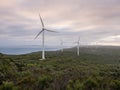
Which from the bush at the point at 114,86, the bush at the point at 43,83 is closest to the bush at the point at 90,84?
the bush at the point at 114,86

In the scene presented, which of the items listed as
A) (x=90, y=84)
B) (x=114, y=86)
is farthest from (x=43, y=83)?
(x=114, y=86)

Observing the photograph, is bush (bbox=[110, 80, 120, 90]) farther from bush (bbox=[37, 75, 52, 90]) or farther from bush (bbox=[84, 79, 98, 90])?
bush (bbox=[37, 75, 52, 90])

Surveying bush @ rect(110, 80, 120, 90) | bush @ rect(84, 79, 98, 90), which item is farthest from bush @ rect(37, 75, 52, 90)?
bush @ rect(110, 80, 120, 90)

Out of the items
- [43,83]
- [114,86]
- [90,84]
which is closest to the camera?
[114,86]

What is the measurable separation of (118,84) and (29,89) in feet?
19.2

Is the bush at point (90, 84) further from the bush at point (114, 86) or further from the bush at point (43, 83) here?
the bush at point (43, 83)

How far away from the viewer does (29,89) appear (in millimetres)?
13633

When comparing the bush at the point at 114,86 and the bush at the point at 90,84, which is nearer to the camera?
the bush at the point at 90,84

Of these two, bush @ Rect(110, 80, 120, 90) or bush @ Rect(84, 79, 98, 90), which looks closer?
bush @ Rect(84, 79, 98, 90)

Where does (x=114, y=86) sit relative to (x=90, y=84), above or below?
below

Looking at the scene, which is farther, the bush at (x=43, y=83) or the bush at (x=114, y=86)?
the bush at (x=114, y=86)

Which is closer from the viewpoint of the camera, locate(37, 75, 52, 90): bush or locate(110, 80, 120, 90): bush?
locate(37, 75, 52, 90): bush

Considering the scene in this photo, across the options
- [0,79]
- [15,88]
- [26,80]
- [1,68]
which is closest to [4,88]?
[15,88]

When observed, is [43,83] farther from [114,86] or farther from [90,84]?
[114,86]
